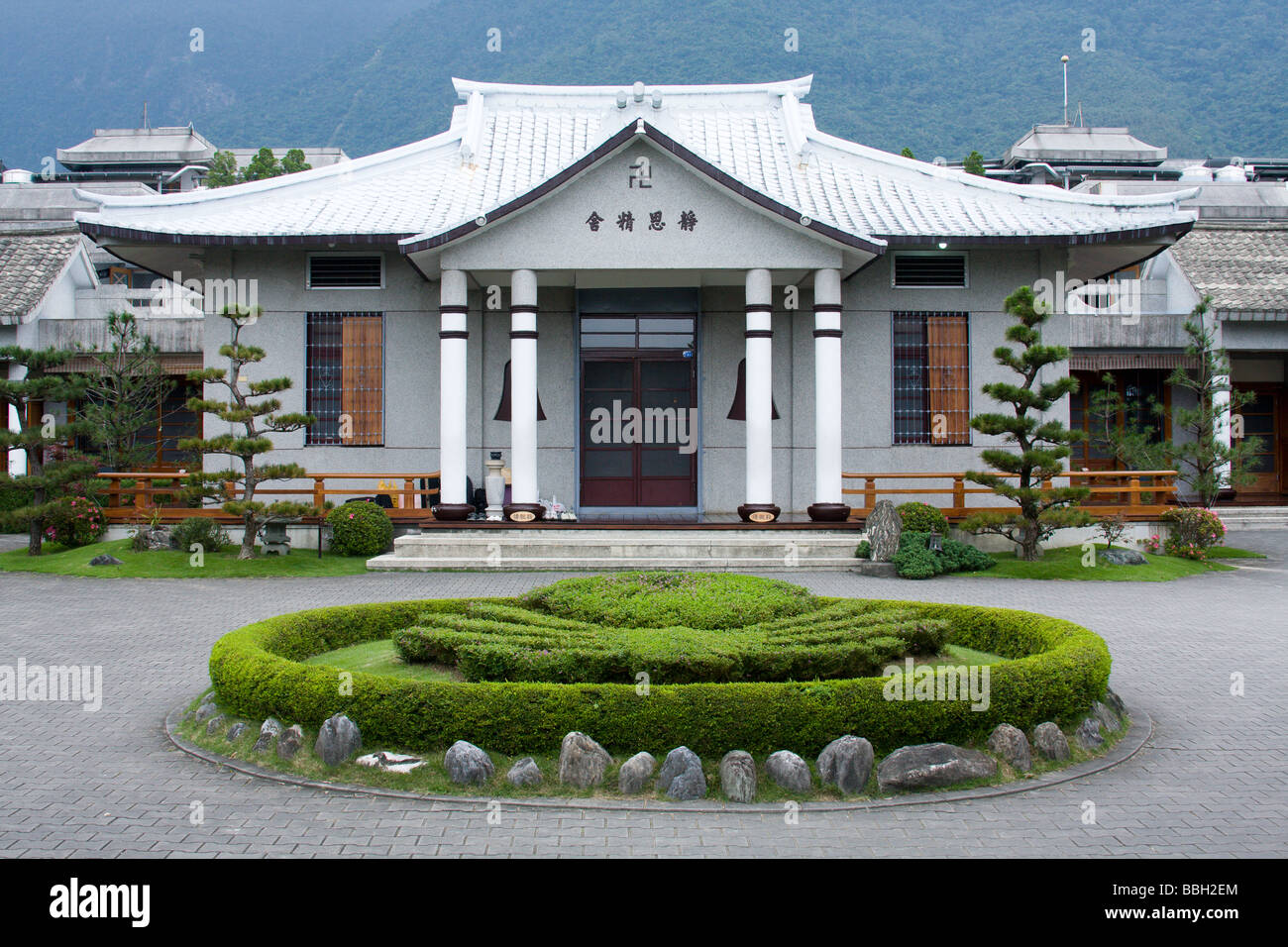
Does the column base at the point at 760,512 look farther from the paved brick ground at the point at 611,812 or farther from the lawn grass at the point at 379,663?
the lawn grass at the point at 379,663

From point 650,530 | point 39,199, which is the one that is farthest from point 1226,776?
point 39,199

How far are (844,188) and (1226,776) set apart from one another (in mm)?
14896

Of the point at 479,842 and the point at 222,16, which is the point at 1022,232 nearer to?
the point at 479,842

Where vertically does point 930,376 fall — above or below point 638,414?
above

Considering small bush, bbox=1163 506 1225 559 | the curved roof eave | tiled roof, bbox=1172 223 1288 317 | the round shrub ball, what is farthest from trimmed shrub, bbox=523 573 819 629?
tiled roof, bbox=1172 223 1288 317

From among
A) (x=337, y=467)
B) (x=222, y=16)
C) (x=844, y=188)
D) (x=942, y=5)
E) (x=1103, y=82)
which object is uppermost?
(x=222, y=16)

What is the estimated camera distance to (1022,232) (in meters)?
18.0

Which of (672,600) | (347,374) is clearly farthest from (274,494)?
(672,600)

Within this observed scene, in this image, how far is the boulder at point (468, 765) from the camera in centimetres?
628

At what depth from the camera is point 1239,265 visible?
2533 cm

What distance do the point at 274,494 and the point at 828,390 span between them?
973 centimetres

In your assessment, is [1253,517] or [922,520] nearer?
[922,520]

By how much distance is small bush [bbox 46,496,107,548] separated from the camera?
700 inches

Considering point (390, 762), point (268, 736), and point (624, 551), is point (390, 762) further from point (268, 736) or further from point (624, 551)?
point (624, 551)
